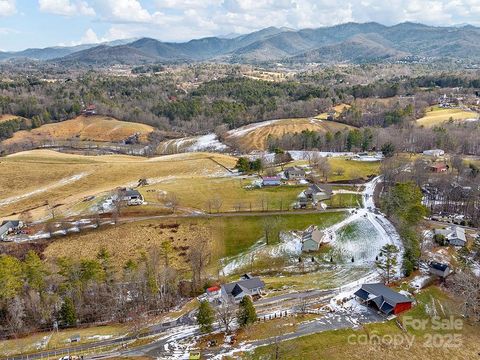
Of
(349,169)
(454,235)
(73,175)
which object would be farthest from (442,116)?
(73,175)

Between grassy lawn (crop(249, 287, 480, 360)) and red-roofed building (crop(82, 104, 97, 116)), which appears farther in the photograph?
red-roofed building (crop(82, 104, 97, 116))

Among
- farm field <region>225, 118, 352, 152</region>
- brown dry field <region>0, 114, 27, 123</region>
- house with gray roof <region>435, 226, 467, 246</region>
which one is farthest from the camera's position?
brown dry field <region>0, 114, 27, 123</region>

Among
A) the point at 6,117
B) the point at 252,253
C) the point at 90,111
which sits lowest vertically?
the point at 252,253

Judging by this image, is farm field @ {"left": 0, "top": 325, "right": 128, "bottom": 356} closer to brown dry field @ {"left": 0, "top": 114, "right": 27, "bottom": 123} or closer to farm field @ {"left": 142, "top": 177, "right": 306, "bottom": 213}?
farm field @ {"left": 142, "top": 177, "right": 306, "bottom": 213}

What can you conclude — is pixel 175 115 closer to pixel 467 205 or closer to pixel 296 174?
pixel 296 174

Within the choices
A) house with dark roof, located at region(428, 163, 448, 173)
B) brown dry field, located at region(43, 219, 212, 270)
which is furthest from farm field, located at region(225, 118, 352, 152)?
brown dry field, located at region(43, 219, 212, 270)

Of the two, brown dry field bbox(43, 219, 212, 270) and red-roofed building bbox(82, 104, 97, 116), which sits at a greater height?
red-roofed building bbox(82, 104, 97, 116)

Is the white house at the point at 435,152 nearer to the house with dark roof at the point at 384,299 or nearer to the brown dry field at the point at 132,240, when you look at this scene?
the brown dry field at the point at 132,240

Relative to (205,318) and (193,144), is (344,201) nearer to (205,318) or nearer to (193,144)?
(205,318)

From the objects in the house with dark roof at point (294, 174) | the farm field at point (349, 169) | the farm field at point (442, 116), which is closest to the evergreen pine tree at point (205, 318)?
the house with dark roof at point (294, 174)
